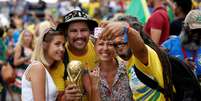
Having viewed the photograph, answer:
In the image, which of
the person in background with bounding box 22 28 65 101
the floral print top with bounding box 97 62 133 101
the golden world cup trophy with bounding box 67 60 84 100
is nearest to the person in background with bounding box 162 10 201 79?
the floral print top with bounding box 97 62 133 101

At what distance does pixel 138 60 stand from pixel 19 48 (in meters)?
7.01

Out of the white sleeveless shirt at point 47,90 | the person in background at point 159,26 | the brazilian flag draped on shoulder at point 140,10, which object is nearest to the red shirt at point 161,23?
the person in background at point 159,26

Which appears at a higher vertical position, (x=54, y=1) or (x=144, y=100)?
(x=54, y=1)

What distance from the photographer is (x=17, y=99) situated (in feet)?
40.0

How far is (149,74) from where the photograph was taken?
5590mm

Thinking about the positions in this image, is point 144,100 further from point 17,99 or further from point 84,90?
point 17,99

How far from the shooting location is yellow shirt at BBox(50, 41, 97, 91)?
5.84 meters

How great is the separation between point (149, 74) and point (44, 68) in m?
0.88

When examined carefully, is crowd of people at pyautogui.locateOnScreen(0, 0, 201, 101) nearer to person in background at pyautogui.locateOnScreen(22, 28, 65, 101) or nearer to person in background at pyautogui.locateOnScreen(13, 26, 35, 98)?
person in background at pyautogui.locateOnScreen(22, 28, 65, 101)

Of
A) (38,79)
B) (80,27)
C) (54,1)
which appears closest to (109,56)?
(80,27)

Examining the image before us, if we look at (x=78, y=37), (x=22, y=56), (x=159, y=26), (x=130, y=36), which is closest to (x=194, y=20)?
(x=78, y=37)

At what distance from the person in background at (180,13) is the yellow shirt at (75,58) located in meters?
2.70

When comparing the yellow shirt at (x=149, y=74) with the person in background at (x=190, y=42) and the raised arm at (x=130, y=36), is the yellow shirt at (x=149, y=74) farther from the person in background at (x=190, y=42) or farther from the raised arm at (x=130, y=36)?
the person in background at (x=190, y=42)

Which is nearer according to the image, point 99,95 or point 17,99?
point 99,95
